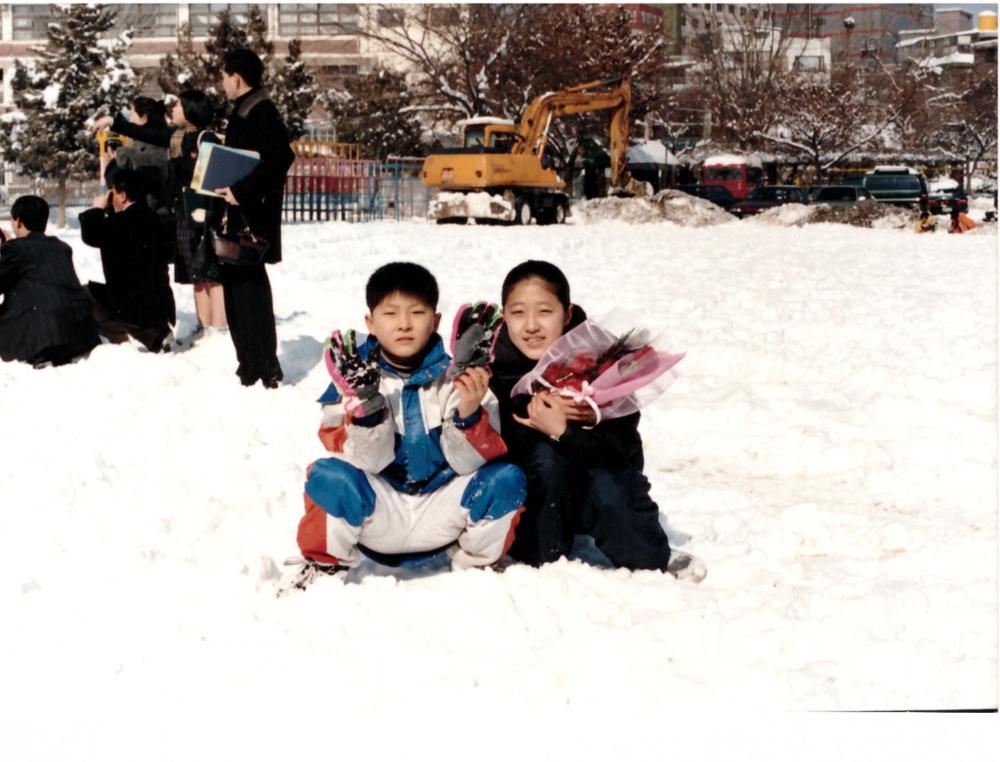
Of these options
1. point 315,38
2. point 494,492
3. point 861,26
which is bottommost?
point 494,492

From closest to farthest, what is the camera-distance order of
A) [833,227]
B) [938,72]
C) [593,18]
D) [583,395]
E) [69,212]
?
[583,395], [833,227], [69,212], [593,18], [938,72]

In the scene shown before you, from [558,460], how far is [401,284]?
739 mm

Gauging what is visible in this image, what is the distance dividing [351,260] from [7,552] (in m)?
9.70

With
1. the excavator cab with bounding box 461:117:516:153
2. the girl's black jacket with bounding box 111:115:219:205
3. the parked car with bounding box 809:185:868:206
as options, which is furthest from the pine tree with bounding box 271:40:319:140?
the girl's black jacket with bounding box 111:115:219:205

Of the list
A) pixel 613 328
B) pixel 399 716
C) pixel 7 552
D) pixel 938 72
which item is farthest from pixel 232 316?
pixel 938 72

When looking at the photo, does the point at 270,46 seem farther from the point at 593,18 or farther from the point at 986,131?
the point at 986,131

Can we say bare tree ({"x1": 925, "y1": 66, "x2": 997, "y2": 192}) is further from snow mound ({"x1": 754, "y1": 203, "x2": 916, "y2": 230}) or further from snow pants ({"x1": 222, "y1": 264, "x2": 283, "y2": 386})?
snow pants ({"x1": 222, "y1": 264, "x2": 283, "y2": 386})

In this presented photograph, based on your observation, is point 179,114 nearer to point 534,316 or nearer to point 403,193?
point 534,316

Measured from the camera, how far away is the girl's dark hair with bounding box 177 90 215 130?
7.07m

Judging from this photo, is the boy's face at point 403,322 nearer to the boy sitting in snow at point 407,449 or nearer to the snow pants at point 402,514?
the boy sitting in snow at point 407,449

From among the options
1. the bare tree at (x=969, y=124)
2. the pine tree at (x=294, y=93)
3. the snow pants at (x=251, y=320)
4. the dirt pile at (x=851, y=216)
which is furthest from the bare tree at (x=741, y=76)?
the snow pants at (x=251, y=320)

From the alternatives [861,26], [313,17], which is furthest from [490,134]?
[861,26]

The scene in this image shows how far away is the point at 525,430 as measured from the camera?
3.75m

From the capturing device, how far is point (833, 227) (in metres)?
23.0
